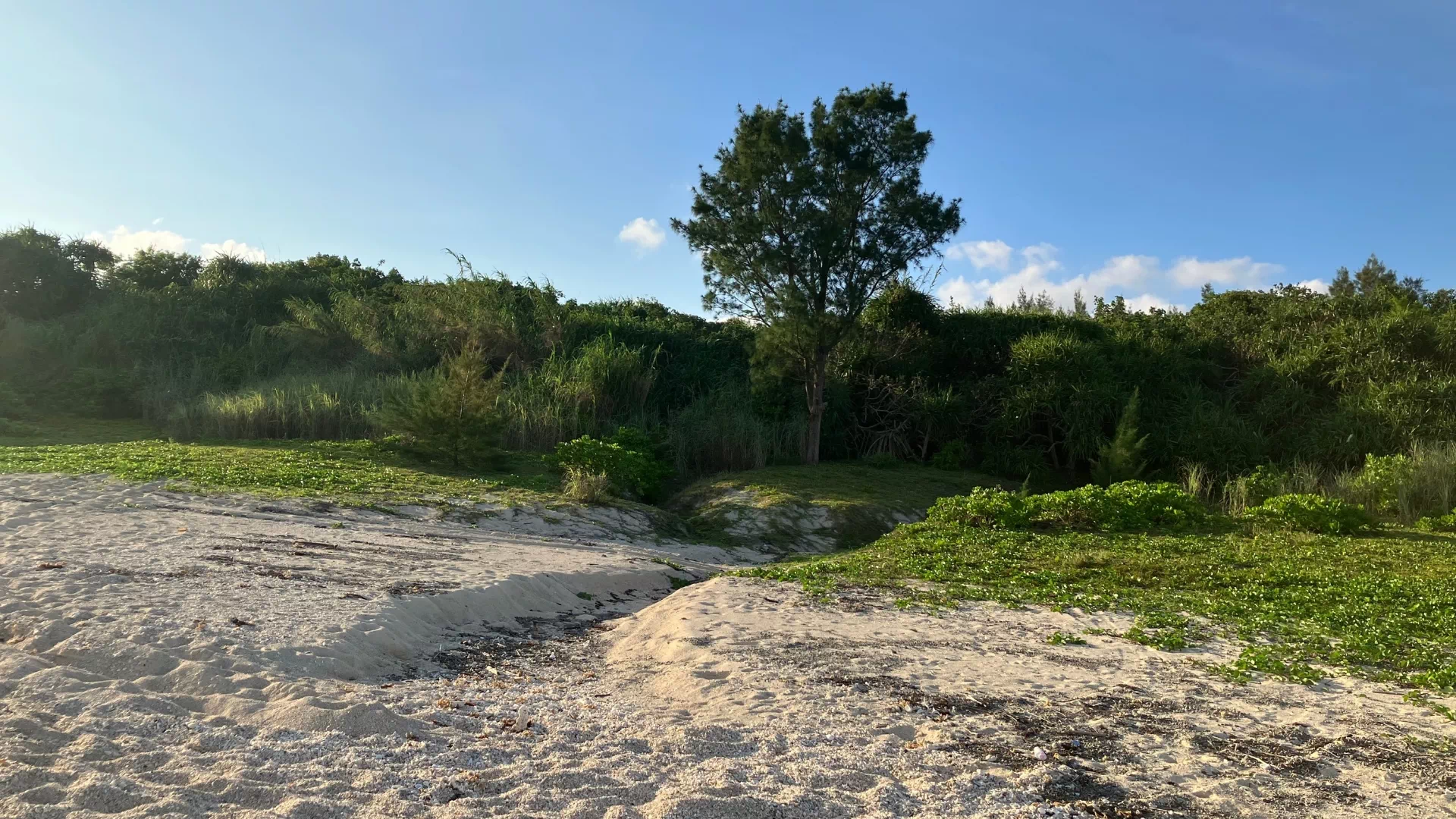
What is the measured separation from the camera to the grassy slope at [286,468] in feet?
36.2

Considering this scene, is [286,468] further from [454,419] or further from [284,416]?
[284,416]

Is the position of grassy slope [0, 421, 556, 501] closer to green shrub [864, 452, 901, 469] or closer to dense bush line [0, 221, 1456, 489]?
dense bush line [0, 221, 1456, 489]

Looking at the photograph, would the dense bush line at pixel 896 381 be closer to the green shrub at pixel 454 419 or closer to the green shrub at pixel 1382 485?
the green shrub at pixel 1382 485

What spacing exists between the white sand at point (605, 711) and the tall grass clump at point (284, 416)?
10424mm

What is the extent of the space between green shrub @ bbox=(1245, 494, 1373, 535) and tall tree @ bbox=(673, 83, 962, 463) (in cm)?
802

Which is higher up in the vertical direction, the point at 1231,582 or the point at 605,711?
the point at 1231,582

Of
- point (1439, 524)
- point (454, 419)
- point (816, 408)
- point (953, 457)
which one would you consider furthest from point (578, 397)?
point (1439, 524)

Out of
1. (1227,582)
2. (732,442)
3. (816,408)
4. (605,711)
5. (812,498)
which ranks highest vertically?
(816,408)

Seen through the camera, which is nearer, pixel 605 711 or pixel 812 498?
pixel 605 711

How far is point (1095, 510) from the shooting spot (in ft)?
35.1

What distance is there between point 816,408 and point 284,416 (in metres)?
10.6

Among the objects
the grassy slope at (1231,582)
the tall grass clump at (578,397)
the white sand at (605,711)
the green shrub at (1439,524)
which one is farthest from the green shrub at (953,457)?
the white sand at (605,711)

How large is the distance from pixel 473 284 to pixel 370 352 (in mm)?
3296

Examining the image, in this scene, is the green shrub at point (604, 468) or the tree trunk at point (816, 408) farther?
the tree trunk at point (816, 408)
